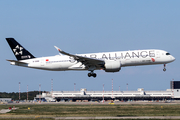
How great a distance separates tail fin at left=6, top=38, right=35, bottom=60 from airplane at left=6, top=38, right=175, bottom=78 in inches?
24.7

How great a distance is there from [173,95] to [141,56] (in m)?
83.9

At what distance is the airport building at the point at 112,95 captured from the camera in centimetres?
12119

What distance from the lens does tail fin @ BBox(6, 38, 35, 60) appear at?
5172 cm

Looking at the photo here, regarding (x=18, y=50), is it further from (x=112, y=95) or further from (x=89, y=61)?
(x=112, y=95)

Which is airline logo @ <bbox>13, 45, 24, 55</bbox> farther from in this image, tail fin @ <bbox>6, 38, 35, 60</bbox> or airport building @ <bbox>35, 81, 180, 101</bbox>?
airport building @ <bbox>35, 81, 180, 101</bbox>

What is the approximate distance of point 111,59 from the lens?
155 ft

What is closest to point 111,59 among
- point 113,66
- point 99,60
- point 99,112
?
point 113,66

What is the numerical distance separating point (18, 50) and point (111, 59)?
17.9 metres

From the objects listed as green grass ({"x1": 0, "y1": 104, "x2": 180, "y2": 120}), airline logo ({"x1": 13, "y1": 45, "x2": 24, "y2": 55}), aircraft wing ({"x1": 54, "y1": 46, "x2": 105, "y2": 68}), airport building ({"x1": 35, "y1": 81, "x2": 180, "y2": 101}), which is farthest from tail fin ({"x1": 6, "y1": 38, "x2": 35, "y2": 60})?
airport building ({"x1": 35, "y1": 81, "x2": 180, "y2": 101})

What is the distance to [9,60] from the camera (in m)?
48.8

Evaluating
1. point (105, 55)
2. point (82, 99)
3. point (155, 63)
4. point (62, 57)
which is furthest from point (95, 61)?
point (82, 99)

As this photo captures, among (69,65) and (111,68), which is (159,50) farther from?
(69,65)

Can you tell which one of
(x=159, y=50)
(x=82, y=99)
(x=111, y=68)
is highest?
(x=159, y=50)

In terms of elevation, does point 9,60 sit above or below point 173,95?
above
